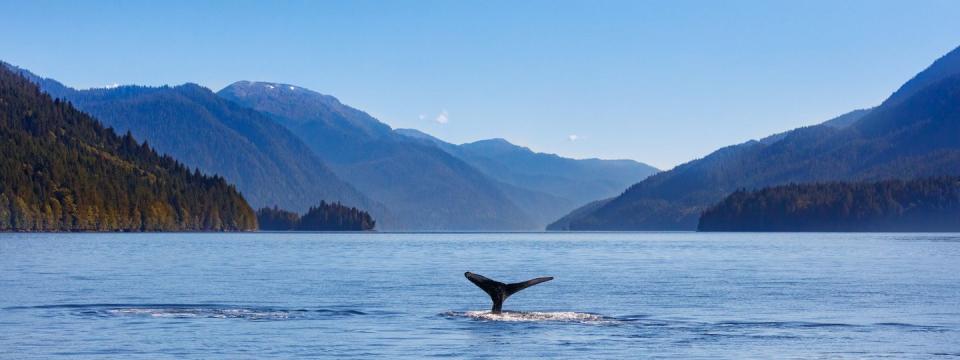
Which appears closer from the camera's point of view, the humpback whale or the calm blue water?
the calm blue water

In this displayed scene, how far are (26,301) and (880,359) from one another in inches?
1668

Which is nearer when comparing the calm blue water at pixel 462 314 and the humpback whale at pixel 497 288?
the calm blue water at pixel 462 314

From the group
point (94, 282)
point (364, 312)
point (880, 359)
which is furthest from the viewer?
point (94, 282)

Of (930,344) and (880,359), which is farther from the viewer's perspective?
(930,344)

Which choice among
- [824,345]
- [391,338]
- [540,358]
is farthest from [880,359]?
[391,338]

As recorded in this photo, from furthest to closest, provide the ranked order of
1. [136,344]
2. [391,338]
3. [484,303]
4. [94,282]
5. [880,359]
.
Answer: [94,282] → [484,303] → [391,338] → [136,344] → [880,359]

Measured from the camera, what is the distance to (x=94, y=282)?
8412cm

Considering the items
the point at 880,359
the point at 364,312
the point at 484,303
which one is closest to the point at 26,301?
the point at 364,312

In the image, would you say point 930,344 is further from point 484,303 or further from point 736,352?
point 484,303

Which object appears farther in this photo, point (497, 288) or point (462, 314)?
point (462, 314)

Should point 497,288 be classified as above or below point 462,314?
above

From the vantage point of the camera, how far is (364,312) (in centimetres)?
6197

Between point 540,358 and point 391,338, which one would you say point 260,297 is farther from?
point 540,358

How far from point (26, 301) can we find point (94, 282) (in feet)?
61.7
